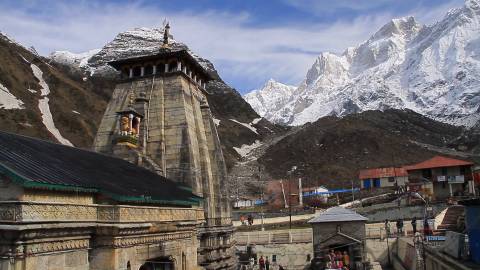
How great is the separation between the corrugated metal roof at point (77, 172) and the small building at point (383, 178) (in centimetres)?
5995

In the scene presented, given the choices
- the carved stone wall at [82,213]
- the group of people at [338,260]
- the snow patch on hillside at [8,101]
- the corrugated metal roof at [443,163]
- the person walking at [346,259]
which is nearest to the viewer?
the carved stone wall at [82,213]

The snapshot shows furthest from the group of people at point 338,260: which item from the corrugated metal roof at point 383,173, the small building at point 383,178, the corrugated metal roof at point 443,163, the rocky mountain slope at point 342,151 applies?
the rocky mountain slope at point 342,151

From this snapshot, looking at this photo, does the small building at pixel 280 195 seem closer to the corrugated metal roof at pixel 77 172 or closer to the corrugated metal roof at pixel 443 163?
the corrugated metal roof at pixel 443 163

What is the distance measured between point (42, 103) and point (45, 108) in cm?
233

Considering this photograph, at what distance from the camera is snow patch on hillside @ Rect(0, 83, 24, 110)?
9791cm

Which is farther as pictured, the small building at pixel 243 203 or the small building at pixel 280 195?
the small building at pixel 243 203

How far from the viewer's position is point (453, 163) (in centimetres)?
6619

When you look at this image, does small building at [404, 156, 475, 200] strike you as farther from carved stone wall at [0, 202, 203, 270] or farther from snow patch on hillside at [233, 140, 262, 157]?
snow patch on hillside at [233, 140, 262, 157]

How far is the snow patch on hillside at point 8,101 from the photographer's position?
97.9 meters

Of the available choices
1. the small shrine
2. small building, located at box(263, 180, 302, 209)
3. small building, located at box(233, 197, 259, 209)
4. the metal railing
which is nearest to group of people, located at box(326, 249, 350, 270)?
the metal railing

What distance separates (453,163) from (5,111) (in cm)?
8246

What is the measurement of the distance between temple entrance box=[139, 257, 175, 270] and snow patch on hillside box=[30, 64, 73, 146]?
274 ft

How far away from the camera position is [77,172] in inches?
602

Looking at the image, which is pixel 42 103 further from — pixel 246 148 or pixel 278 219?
pixel 278 219
